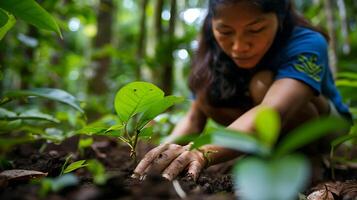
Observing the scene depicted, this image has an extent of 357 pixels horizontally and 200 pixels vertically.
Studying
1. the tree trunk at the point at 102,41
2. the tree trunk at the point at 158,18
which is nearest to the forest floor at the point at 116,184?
the tree trunk at the point at 158,18

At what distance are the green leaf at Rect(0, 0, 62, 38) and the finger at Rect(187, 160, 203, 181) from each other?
0.44 metres

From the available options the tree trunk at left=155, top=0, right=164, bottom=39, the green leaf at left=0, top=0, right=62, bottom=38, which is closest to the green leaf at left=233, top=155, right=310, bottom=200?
the green leaf at left=0, top=0, right=62, bottom=38

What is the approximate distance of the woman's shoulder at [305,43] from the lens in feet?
4.50

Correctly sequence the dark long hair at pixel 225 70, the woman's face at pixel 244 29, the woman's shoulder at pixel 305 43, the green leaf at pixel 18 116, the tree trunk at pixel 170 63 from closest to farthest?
1. the green leaf at pixel 18 116
2. the woman's face at pixel 244 29
3. the woman's shoulder at pixel 305 43
4. the dark long hair at pixel 225 70
5. the tree trunk at pixel 170 63

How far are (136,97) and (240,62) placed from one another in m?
0.70

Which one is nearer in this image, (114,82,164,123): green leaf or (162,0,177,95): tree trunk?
(114,82,164,123): green leaf

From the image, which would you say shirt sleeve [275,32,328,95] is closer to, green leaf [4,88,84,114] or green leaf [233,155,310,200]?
green leaf [4,88,84,114]

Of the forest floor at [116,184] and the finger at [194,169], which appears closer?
the forest floor at [116,184]

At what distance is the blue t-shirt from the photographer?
1.29 metres

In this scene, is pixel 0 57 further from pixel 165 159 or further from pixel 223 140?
pixel 223 140

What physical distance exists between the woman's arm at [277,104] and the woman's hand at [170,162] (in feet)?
0.26

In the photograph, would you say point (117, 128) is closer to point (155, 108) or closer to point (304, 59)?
point (155, 108)

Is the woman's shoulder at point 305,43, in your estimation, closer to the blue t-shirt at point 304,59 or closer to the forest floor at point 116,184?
the blue t-shirt at point 304,59

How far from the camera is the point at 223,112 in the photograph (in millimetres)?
1644
